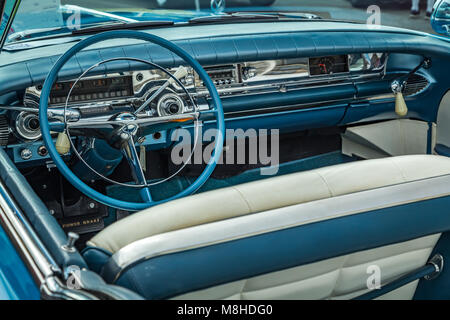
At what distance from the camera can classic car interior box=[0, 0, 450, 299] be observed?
1185 mm

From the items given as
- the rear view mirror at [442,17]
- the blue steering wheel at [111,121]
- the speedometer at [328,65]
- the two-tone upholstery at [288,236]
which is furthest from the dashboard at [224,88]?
the two-tone upholstery at [288,236]

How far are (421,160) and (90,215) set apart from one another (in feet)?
4.53

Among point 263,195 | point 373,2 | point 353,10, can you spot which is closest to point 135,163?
point 263,195

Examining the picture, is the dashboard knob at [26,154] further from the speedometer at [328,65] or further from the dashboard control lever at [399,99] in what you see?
the dashboard control lever at [399,99]

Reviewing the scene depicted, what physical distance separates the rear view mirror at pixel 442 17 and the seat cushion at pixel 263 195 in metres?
1.19

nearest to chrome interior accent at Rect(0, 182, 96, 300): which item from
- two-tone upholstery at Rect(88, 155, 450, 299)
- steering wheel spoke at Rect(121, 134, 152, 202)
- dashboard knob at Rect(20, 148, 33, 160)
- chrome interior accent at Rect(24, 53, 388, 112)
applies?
two-tone upholstery at Rect(88, 155, 450, 299)

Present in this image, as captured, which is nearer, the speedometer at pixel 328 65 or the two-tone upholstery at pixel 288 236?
the two-tone upholstery at pixel 288 236

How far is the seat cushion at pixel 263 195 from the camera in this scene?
50.4 inches

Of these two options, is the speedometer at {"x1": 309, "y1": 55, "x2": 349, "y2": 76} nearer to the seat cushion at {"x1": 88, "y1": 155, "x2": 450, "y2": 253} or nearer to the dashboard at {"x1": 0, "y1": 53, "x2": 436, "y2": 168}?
the dashboard at {"x1": 0, "y1": 53, "x2": 436, "y2": 168}

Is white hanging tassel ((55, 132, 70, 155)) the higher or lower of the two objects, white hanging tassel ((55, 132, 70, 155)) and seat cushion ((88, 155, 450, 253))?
the higher

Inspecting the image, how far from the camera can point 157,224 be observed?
4.22 feet

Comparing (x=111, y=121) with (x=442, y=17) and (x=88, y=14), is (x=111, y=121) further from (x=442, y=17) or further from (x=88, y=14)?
(x=442, y=17)

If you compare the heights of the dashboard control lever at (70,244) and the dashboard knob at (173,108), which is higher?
the dashboard control lever at (70,244)

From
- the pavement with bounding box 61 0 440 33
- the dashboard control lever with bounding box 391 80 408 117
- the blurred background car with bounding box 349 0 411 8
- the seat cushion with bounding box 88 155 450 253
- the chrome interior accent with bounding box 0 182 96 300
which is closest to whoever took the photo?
the chrome interior accent with bounding box 0 182 96 300
